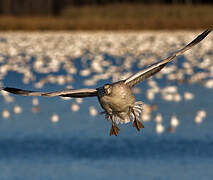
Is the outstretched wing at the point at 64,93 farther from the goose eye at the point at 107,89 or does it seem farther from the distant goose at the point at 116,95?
the goose eye at the point at 107,89

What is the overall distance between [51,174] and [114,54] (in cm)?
1346

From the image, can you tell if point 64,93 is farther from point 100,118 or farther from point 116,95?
point 100,118

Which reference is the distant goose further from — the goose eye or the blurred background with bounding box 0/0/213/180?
the blurred background with bounding box 0/0/213/180

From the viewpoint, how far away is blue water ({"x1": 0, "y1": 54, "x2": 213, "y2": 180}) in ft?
34.5

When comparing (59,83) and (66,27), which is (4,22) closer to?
(66,27)

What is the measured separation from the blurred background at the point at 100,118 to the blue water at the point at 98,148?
0.6 inches

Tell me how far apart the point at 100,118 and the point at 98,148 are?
1855mm

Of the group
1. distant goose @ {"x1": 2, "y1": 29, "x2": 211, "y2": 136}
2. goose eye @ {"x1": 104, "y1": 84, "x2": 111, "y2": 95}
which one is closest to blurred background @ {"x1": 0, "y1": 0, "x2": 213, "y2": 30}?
distant goose @ {"x1": 2, "y1": 29, "x2": 211, "y2": 136}

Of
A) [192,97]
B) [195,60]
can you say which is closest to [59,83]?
[192,97]

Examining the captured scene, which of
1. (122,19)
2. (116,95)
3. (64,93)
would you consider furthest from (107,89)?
(122,19)

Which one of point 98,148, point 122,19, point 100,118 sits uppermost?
point 122,19

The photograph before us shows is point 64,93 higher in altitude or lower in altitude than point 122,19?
lower

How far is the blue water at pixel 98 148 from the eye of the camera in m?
10.5

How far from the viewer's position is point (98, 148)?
459 inches
